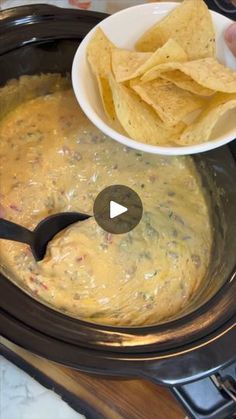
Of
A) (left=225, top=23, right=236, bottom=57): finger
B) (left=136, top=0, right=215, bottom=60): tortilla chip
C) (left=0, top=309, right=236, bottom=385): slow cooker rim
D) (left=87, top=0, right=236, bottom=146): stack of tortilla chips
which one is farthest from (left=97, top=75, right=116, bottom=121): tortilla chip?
(left=0, top=309, right=236, bottom=385): slow cooker rim

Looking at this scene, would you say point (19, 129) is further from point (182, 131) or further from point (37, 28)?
point (182, 131)

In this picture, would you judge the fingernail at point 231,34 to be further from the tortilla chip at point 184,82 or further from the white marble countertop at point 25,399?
the white marble countertop at point 25,399

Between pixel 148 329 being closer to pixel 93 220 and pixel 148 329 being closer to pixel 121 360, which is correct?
pixel 121 360

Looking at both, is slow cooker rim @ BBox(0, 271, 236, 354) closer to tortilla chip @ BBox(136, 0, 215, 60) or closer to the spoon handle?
the spoon handle

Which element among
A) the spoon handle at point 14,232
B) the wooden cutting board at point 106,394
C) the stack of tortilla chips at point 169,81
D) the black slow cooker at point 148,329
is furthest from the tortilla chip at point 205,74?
the wooden cutting board at point 106,394

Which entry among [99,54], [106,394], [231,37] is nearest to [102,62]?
[99,54]

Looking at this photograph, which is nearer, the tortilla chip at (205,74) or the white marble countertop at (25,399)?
the tortilla chip at (205,74)
